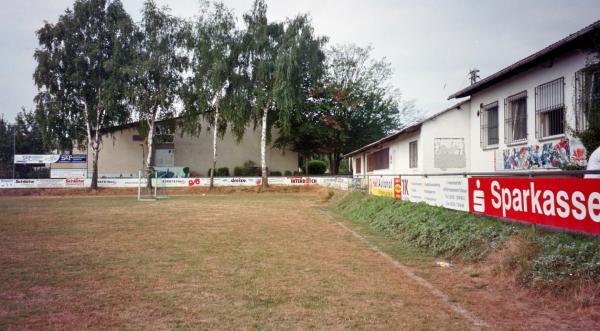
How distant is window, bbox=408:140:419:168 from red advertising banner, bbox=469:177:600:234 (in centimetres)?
1108

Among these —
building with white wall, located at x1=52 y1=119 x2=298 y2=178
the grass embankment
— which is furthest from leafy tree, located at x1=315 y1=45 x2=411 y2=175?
the grass embankment

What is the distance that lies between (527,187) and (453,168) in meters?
11.3

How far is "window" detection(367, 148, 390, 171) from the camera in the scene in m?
26.2

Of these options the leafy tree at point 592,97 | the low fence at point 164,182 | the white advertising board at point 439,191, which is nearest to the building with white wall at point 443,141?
the white advertising board at point 439,191

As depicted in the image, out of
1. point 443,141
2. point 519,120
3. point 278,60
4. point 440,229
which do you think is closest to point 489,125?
point 519,120

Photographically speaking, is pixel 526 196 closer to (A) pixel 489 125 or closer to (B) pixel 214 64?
(A) pixel 489 125

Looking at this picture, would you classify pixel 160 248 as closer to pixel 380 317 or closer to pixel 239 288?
pixel 239 288

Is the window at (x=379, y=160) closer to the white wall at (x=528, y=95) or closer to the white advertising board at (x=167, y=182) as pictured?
the white advertising board at (x=167, y=182)

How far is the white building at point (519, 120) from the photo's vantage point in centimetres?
1075

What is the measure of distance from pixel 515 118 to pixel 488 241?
770 centimetres

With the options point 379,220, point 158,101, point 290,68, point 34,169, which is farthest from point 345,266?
point 34,169

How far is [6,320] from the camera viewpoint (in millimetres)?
4781

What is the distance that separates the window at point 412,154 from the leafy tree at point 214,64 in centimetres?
1730

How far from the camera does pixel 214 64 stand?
32.8 m
